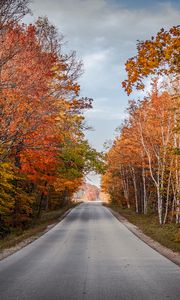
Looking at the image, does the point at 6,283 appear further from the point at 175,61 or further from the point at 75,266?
the point at 175,61

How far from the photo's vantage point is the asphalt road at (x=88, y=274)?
22.4 feet

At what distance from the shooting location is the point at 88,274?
8.86 m

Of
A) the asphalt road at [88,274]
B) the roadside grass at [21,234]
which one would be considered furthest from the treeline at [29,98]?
the asphalt road at [88,274]

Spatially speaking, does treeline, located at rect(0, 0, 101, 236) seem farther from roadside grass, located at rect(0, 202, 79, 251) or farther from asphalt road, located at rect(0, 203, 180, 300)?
asphalt road, located at rect(0, 203, 180, 300)

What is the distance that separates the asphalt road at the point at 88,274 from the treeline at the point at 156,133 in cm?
416

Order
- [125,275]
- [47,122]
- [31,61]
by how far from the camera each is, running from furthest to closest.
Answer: [47,122]
[31,61]
[125,275]

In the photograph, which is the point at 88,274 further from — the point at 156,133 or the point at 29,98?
the point at 156,133

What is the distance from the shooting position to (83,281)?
8.01 metres

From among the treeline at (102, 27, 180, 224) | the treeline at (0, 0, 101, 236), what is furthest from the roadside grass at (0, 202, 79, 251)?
the treeline at (102, 27, 180, 224)

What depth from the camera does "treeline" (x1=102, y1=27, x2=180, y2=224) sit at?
748 cm

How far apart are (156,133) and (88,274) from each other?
65.8 ft

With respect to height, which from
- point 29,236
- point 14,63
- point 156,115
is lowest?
point 29,236

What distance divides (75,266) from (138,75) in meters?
5.83

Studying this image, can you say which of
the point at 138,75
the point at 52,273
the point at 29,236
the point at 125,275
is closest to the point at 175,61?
the point at 138,75
